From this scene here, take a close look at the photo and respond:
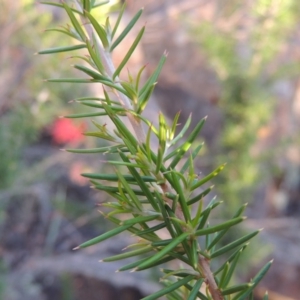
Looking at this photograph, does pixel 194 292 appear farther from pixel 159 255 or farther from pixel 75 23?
pixel 75 23

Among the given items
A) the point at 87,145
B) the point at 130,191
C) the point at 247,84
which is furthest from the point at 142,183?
the point at 87,145

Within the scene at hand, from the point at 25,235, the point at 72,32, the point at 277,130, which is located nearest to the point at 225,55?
the point at 277,130

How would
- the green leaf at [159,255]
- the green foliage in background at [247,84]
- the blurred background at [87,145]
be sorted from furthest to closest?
the green foliage in background at [247,84] → the blurred background at [87,145] → the green leaf at [159,255]

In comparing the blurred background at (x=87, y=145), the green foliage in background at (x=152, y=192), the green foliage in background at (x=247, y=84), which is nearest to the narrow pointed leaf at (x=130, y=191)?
the green foliage in background at (x=152, y=192)

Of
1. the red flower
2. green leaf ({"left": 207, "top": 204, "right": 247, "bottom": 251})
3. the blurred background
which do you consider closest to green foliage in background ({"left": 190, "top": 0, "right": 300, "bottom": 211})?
the blurred background

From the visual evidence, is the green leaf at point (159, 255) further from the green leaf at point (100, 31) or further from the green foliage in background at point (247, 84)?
the green foliage in background at point (247, 84)

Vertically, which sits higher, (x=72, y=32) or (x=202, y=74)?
(x=72, y=32)

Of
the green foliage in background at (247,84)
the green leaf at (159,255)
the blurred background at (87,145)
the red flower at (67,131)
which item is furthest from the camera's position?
the red flower at (67,131)

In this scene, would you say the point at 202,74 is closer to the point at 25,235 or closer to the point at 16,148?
the point at 25,235

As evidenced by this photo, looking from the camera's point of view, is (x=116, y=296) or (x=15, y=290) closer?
(x=15, y=290)
